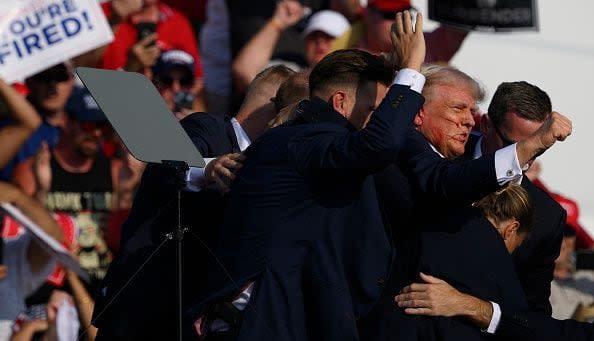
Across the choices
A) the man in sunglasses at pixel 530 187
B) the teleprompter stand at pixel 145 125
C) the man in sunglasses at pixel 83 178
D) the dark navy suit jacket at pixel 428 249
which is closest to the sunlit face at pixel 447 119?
the dark navy suit jacket at pixel 428 249

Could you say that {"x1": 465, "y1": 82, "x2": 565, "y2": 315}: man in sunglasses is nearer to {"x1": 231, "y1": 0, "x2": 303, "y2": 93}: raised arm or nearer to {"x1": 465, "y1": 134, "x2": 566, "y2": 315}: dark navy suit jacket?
{"x1": 465, "y1": 134, "x2": 566, "y2": 315}: dark navy suit jacket

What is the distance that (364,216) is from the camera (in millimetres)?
4738

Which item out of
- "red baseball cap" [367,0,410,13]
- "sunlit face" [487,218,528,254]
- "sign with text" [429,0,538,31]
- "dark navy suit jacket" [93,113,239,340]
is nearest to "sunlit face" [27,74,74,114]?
"red baseball cap" [367,0,410,13]

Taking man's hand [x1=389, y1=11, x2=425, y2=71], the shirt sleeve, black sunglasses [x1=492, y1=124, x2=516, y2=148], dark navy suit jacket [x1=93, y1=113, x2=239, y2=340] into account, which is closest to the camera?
man's hand [x1=389, y1=11, x2=425, y2=71]

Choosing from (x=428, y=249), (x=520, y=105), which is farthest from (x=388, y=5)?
(x=428, y=249)

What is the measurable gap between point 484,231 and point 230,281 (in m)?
0.86

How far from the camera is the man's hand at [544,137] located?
15.7 ft

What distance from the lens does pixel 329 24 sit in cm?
842

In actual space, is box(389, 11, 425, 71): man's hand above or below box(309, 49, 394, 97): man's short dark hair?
above

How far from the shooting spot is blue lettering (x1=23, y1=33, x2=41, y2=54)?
299 inches

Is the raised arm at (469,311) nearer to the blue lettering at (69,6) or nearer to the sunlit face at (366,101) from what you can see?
the sunlit face at (366,101)

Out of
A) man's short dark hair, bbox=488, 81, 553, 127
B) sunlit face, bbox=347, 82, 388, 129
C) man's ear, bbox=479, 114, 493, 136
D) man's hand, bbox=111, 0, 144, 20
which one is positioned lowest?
man's ear, bbox=479, 114, 493, 136

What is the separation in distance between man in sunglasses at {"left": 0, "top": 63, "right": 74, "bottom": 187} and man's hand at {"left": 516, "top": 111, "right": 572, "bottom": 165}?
3.50 m

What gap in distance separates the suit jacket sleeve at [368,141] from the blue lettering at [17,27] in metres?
3.25
